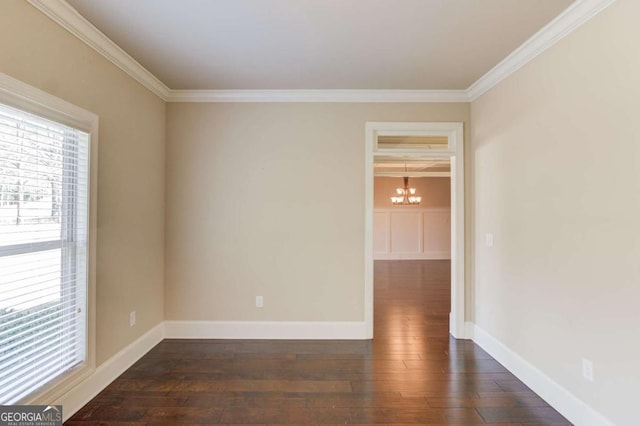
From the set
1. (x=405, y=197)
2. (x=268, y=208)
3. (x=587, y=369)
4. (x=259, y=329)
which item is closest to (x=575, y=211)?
(x=587, y=369)

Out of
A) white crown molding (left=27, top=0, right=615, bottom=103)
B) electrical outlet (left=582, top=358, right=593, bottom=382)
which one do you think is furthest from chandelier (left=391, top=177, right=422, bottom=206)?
electrical outlet (left=582, top=358, right=593, bottom=382)

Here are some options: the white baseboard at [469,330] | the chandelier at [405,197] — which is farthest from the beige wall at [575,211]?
the chandelier at [405,197]

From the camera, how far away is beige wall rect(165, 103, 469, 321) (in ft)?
11.5

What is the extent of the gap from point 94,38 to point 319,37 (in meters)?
1.63

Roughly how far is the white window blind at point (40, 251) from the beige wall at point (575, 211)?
3.36 meters

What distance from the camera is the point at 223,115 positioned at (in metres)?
3.52

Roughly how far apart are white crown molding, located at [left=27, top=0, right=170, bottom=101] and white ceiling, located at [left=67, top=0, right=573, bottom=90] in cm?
5

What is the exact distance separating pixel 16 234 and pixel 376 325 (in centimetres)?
343

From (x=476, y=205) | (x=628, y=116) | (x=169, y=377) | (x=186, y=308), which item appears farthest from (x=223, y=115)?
(x=628, y=116)

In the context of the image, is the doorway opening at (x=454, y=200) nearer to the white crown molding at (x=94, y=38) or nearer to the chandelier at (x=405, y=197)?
the white crown molding at (x=94, y=38)

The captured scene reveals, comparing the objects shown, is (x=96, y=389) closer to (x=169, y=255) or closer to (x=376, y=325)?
(x=169, y=255)

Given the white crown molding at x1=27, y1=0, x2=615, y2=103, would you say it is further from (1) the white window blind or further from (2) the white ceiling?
(1) the white window blind

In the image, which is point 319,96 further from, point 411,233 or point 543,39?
point 411,233

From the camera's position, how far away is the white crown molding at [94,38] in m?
1.97
